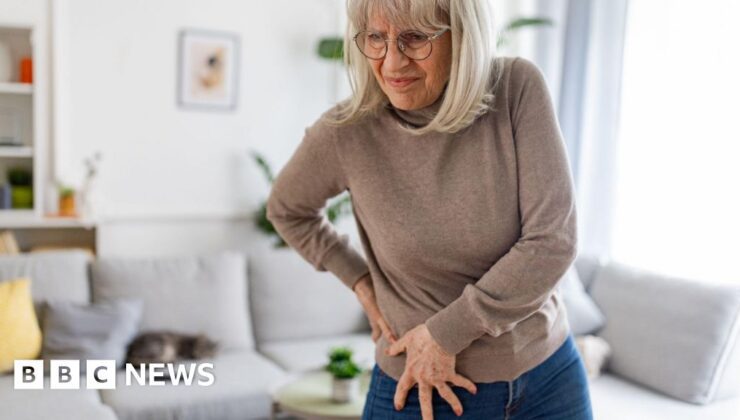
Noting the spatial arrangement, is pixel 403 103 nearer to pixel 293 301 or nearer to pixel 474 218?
pixel 474 218

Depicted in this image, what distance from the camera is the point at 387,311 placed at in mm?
1203

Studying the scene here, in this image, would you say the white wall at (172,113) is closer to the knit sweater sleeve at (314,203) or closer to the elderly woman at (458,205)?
the knit sweater sleeve at (314,203)

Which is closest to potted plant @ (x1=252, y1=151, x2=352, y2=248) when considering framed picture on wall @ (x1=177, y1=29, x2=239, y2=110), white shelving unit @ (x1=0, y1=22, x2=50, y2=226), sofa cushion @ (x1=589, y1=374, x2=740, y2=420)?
framed picture on wall @ (x1=177, y1=29, x2=239, y2=110)

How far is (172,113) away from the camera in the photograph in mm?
4047

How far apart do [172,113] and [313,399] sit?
2.15 m

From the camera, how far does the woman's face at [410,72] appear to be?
3.43 ft

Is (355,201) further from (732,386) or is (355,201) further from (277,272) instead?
(277,272)

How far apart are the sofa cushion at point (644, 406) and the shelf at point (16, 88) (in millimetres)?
2862

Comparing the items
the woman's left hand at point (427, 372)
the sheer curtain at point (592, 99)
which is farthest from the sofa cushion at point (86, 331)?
the sheer curtain at point (592, 99)

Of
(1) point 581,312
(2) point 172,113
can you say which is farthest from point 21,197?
(1) point 581,312

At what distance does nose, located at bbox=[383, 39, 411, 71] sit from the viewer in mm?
1042

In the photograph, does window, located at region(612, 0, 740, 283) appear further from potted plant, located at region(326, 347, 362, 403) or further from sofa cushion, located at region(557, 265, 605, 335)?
potted plant, located at region(326, 347, 362, 403)

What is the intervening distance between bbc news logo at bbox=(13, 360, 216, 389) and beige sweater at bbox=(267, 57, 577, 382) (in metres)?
1.60

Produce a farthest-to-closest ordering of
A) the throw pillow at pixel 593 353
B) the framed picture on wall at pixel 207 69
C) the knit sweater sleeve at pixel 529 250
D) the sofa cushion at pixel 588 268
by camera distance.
Answer: the framed picture on wall at pixel 207 69
the sofa cushion at pixel 588 268
the throw pillow at pixel 593 353
the knit sweater sleeve at pixel 529 250
